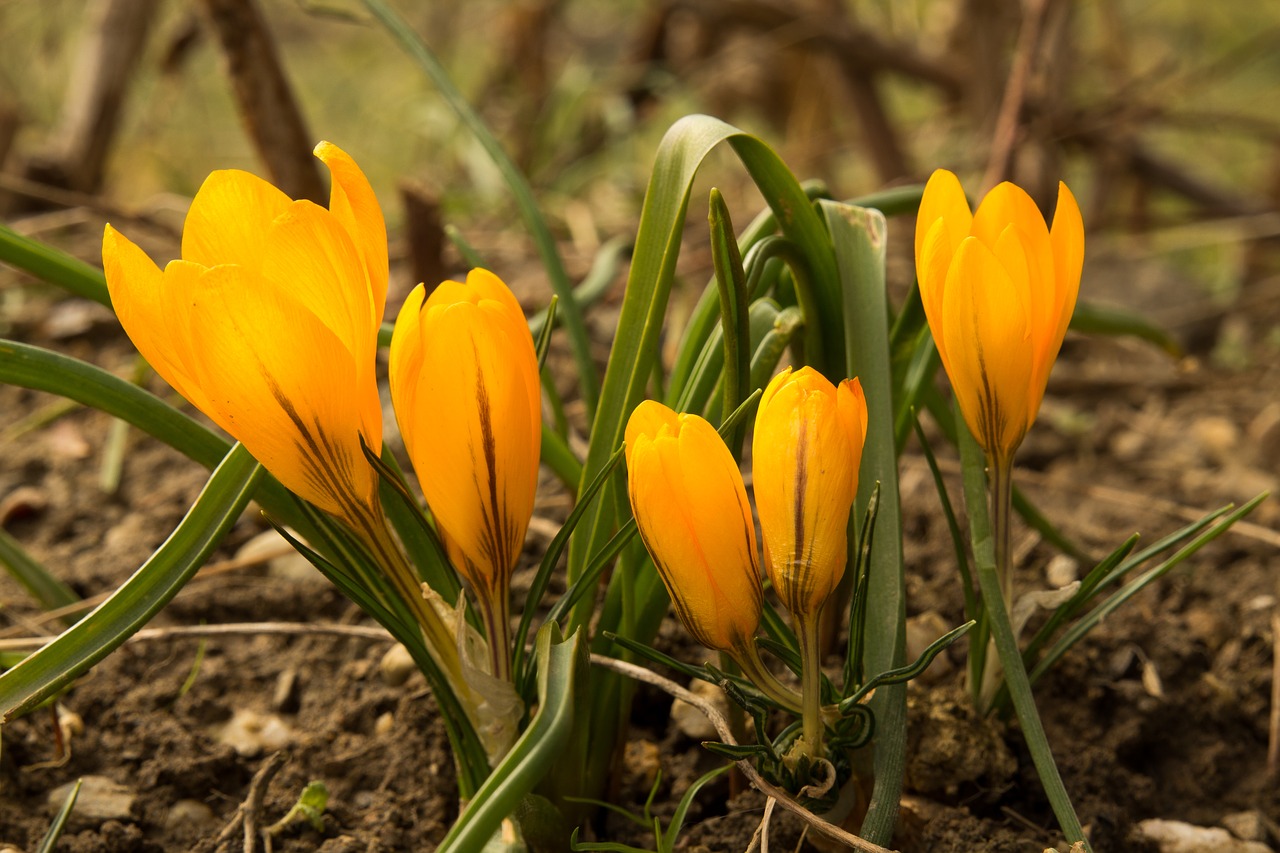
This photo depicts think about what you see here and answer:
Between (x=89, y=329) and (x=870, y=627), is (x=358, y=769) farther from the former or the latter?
(x=89, y=329)

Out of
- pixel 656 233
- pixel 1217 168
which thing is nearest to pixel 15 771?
pixel 656 233

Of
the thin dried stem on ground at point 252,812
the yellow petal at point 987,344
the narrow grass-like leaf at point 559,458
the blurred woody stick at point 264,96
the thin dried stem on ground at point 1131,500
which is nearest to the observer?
the yellow petal at point 987,344

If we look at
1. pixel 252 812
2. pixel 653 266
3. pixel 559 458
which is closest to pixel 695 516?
pixel 653 266

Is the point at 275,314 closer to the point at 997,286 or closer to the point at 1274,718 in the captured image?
the point at 997,286

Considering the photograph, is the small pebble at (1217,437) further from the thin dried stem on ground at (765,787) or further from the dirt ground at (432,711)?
the thin dried stem on ground at (765,787)

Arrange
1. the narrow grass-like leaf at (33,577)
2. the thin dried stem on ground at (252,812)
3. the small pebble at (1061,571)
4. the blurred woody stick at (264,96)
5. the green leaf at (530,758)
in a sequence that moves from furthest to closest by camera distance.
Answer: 1. the blurred woody stick at (264,96)
2. the small pebble at (1061,571)
3. the narrow grass-like leaf at (33,577)
4. the thin dried stem on ground at (252,812)
5. the green leaf at (530,758)

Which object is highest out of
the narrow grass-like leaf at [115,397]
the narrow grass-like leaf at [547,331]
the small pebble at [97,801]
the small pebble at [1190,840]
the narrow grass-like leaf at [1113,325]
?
the narrow grass-like leaf at [1113,325]

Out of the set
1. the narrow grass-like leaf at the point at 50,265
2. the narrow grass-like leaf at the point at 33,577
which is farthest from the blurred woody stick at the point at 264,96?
the narrow grass-like leaf at the point at 50,265
